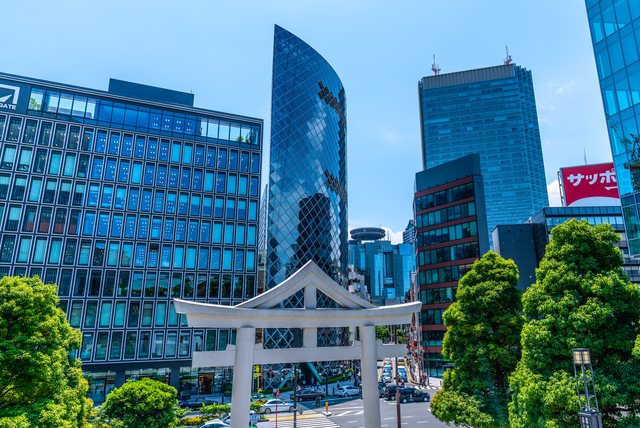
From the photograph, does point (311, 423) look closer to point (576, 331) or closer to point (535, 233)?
point (576, 331)

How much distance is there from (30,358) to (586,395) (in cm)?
1811

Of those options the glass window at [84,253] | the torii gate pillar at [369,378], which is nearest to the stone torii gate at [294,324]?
the torii gate pillar at [369,378]

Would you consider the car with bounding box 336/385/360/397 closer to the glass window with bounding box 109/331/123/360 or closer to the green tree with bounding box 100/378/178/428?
the glass window with bounding box 109/331/123/360

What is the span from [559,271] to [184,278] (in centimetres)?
4417

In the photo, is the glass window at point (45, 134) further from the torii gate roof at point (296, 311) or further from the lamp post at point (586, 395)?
the lamp post at point (586, 395)

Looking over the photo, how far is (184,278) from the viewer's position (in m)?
49.8

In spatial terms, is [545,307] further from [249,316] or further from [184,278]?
[184,278]

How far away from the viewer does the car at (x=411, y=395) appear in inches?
1660

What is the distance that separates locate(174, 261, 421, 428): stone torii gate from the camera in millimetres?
14664

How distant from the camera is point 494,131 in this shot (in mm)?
155125

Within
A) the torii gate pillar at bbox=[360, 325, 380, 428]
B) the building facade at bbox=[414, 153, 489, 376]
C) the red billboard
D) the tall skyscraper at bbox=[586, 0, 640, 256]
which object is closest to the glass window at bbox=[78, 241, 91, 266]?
the torii gate pillar at bbox=[360, 325, 380, 428]

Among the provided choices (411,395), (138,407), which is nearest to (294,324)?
(138,407)

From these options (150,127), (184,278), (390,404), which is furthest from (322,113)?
(390,404)

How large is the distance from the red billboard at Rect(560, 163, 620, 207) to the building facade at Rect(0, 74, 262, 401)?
46.4 meters
